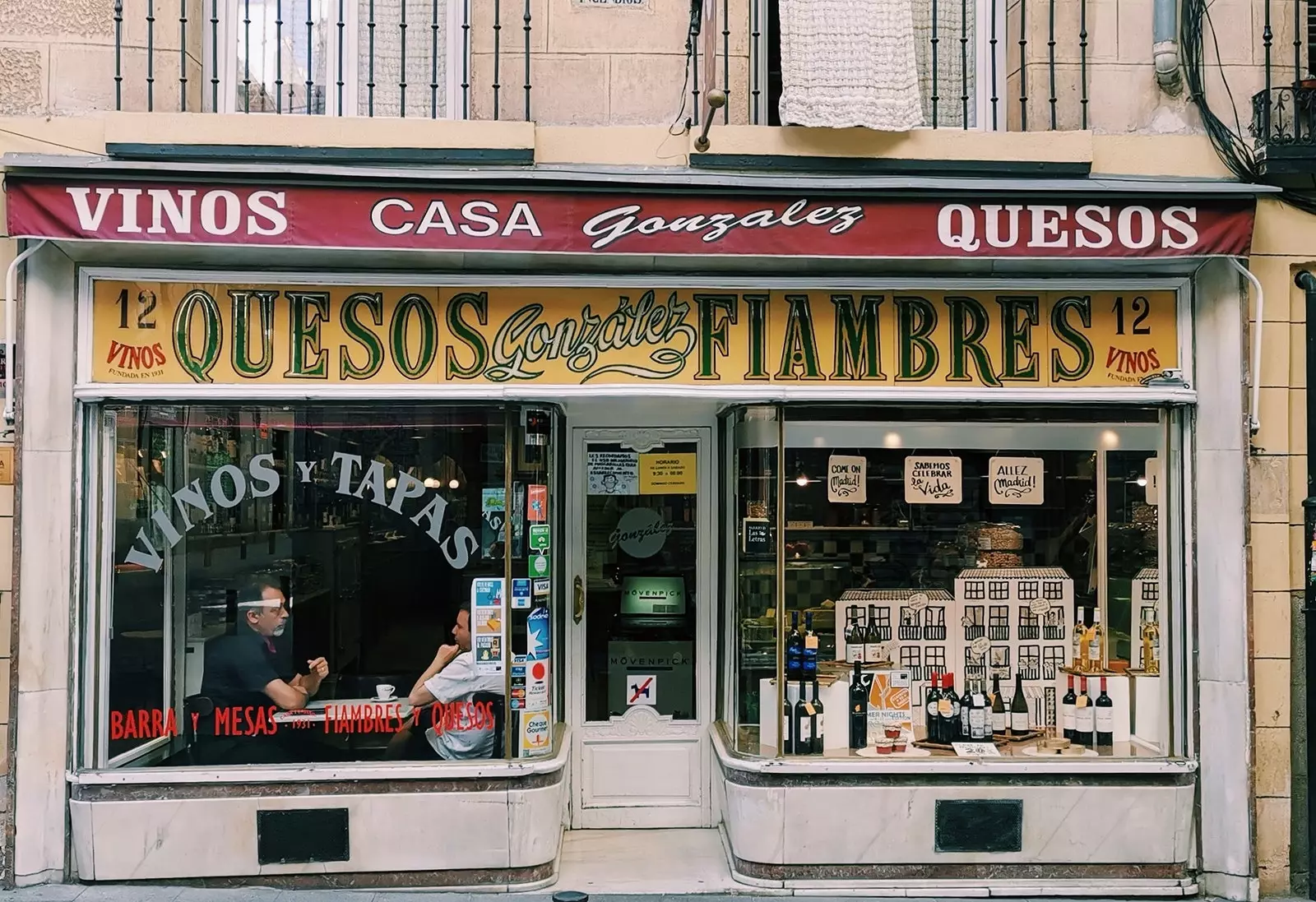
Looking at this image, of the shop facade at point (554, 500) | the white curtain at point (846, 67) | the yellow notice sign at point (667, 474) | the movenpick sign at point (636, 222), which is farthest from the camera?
the yellow notice sign at point (667, 474)

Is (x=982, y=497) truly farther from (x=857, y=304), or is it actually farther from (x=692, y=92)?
(x=692, y=92)

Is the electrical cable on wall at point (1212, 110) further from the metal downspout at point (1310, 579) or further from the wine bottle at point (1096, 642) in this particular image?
the wine bottle at point (1096, 642)

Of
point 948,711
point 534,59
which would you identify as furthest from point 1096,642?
point 534,59

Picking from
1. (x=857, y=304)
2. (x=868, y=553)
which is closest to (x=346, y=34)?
(x=857, y=304)

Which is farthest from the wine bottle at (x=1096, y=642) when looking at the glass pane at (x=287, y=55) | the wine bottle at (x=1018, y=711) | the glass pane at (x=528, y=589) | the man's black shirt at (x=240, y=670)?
the glass pane at (x=287, y=55)

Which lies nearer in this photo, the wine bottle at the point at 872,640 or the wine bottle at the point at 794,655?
the wine bottle at the point at 794,655

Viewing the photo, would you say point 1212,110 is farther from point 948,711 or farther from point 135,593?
point 135,593

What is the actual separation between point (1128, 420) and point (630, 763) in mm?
3745

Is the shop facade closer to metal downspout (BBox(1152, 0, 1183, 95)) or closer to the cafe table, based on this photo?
the cafe table

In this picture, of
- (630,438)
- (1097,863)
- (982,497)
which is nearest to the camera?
(1097,863)

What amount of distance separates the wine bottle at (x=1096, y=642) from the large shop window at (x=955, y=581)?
0.01 metres

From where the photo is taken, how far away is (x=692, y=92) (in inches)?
249

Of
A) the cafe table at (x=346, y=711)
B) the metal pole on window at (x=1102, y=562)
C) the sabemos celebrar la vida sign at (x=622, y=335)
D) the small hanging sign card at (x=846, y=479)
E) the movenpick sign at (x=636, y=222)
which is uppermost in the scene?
the movenpick sign at (x=636, y=222)

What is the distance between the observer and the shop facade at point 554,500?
5.91m
